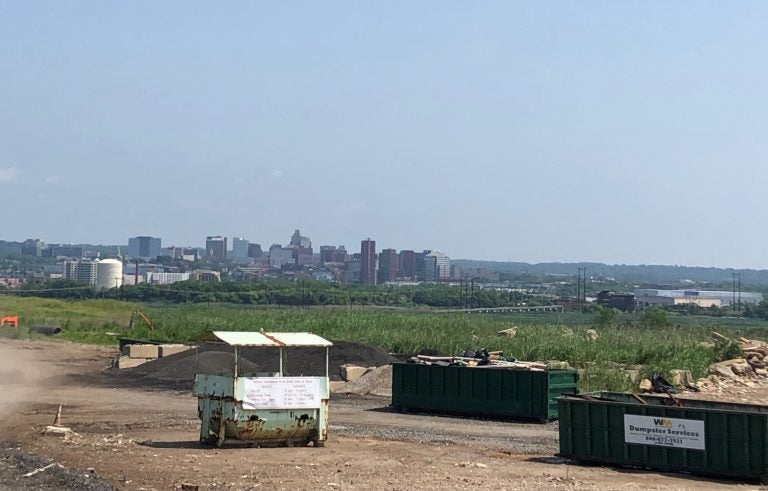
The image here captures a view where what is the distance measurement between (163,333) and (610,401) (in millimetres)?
44731

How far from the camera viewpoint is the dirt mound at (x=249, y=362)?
3841cm

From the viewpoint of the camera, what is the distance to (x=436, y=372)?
29172 millimetres

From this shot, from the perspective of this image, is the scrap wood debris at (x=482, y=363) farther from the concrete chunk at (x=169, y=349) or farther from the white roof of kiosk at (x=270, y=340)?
the concrete chunk at (x=169, y=349)

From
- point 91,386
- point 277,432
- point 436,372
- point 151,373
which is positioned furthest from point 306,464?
point 151,373

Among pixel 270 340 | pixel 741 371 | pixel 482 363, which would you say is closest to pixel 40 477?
pixel 270 340

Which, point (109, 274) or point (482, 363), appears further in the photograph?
point (109, 274)

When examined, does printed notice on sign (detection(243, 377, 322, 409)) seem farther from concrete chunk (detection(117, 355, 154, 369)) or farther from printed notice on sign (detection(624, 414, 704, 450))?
concrete chunk (detection(117, 355, 154, 369))

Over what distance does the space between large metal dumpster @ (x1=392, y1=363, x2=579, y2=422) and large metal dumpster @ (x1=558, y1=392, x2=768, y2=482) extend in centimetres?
772

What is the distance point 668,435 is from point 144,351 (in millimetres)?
31786

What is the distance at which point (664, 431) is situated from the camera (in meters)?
17.9

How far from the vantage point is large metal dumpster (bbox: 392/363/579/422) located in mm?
27422

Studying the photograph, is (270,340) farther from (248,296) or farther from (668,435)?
(248,296)

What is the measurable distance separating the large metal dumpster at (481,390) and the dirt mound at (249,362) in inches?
335

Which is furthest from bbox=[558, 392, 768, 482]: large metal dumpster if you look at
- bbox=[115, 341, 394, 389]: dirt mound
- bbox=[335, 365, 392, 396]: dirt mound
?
bbox=[115, 341, 394, 389]: dirt mound
